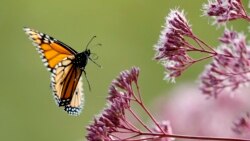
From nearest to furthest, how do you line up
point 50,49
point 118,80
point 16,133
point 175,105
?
1. point 118,80
2. point 50,49
3. point 175,105
4. point 16,133

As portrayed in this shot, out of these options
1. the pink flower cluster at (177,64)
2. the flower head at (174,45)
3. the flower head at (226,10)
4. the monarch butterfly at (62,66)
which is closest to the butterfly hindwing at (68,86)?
the monarch butterfly at (62,66)

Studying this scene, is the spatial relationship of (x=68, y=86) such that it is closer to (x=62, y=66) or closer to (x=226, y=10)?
(x=62, y=66)

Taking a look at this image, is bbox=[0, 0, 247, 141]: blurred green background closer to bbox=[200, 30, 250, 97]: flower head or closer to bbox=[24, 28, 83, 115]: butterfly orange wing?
bbox=[24, 28, 83, 115]: butterfly orange wing

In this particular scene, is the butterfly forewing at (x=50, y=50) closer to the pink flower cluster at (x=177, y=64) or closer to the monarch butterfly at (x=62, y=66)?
the monarch butterfly at (x=62, y=66)

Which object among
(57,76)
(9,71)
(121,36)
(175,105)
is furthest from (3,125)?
(57,76)

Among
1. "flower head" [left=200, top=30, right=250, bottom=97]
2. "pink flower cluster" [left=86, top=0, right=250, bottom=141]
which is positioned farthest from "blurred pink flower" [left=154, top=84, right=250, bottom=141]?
"pink flower cluster" [left=86, top=0, right=250, bottom=141]

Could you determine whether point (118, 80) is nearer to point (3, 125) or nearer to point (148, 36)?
point (3, 125)
